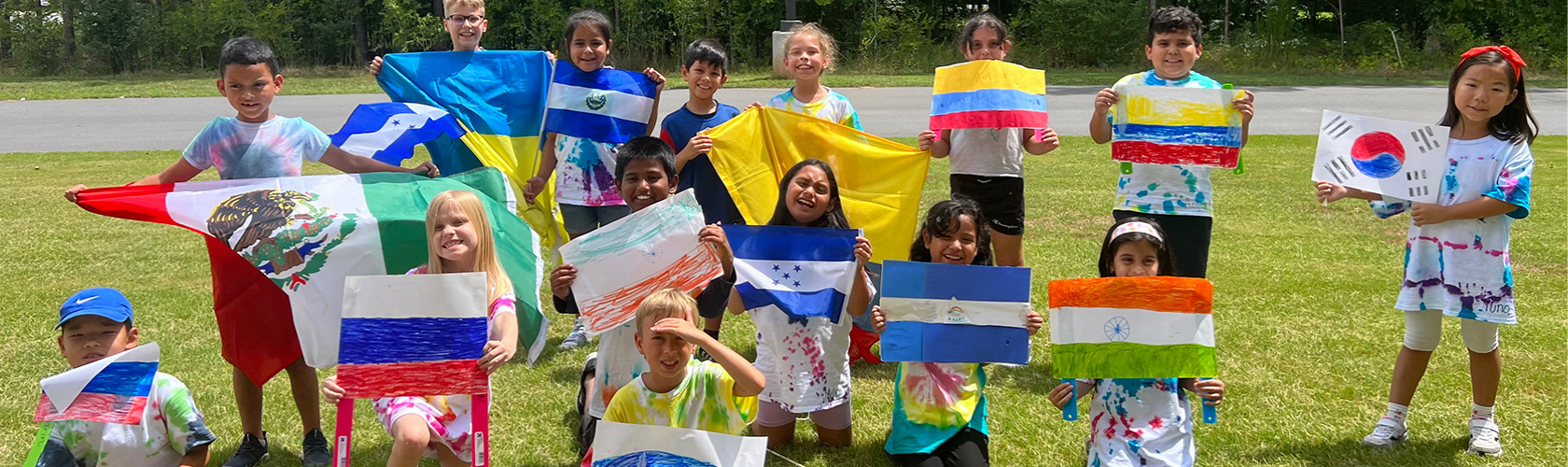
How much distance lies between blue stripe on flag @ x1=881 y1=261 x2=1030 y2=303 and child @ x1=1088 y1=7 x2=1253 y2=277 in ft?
3.15

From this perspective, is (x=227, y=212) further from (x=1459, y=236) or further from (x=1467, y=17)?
(x=1467, y=17)

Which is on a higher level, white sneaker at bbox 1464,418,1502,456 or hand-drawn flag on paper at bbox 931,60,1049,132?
hand-drawn flag on paper at bbox 931,60,1049,132

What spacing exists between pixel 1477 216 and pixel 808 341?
252 cm

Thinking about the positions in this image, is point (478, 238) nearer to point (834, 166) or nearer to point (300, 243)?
point (300, 243)

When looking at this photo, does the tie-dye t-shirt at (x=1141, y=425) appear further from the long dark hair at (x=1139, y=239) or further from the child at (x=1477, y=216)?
the child at (x=1477, y=216)

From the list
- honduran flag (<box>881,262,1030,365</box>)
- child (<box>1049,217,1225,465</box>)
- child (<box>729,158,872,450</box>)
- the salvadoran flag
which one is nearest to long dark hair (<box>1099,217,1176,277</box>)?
child (<box>1049,217,1225,465</box>)

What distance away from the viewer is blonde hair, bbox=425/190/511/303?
3826 millimetres

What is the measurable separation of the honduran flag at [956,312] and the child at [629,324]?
0.65 metres

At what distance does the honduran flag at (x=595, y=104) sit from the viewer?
554 cm

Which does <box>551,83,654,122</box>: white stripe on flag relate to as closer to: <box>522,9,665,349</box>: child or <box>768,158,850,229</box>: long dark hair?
<box>522,9,665,349</box>: child

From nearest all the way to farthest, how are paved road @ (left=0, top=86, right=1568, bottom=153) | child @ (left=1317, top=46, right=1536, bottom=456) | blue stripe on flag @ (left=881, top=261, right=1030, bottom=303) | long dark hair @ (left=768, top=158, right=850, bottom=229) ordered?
blue stripe on flag @ (left=881, top=261, right=1030, bottom=303) → child @ (left=1317, top=46, right=1536, bottom=456) → long dark hair @ (left=768, top=158, right=850, bottom=229) → paved road @ (left=0, top=86, right=1568, bottom=153)

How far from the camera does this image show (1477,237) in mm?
4344

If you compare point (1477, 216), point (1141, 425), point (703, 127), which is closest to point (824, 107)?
point (703, 127)

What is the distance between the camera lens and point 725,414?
3703mm
